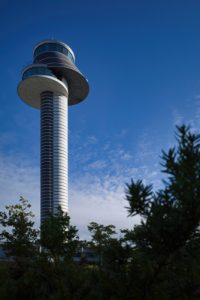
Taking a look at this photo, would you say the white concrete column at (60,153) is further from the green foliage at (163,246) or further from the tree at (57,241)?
the green foliage at (163,246)

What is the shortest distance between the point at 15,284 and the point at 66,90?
330 ft

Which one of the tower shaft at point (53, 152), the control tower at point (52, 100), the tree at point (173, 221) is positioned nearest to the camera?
the tree at point (173, 221)

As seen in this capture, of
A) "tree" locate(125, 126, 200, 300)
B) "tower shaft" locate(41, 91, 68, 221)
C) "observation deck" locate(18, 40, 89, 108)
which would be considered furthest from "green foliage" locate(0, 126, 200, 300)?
"observation deck" locate(18, 40, 89, 108)

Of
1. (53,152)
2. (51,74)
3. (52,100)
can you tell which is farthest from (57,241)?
(52,100)

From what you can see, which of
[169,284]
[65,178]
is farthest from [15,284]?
[65,178]

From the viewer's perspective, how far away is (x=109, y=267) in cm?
835

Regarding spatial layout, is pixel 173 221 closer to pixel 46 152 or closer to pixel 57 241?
pixel 57 241

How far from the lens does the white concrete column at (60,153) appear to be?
322ft

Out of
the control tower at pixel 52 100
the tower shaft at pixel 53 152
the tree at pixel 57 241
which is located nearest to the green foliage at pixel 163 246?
the tree at pixel 57 241

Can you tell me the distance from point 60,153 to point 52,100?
18251 mm

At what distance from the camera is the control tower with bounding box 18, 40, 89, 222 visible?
324 ft

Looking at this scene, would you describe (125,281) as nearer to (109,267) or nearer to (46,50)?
(109,267)

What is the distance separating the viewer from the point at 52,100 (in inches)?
4254

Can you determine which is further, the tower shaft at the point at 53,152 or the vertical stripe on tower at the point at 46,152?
the tower shaft at the point at 53,152
